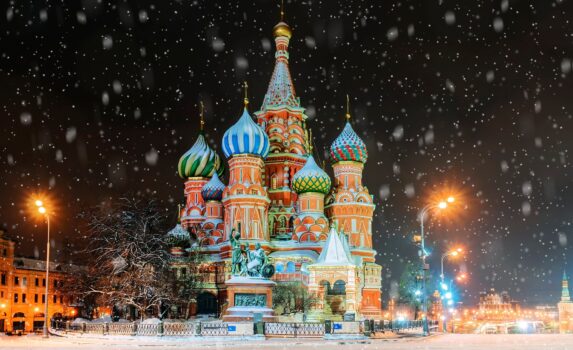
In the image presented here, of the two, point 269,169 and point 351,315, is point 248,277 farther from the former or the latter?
point 269,169

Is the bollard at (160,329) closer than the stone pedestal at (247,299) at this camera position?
Yes

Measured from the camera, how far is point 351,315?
1364 inches

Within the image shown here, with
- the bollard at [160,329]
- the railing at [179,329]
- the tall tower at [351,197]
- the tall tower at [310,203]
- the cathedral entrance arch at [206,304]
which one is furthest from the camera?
the tall tower at [351,197]

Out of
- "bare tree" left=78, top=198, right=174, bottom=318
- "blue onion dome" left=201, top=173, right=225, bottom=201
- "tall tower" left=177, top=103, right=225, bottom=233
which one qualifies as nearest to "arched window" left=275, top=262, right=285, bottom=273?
"blue onion dome" left=201, top=173, right=225, bottom=201

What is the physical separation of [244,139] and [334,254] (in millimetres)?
17409

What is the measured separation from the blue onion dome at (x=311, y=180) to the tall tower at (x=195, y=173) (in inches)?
449

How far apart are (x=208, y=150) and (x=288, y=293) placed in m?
23.8

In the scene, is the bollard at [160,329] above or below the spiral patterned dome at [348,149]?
below

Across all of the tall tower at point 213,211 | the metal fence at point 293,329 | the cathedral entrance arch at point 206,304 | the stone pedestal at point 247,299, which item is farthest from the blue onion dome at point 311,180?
the metal fence at point 293,329

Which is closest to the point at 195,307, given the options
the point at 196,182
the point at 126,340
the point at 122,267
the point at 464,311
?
the point at 196,182

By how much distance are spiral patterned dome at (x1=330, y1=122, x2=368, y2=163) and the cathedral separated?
0.33 ft

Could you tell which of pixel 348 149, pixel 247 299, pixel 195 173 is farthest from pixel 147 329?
pixel 195 173

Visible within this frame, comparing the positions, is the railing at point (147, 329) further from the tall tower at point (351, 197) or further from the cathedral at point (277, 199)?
the tall tower at point (351, 197)

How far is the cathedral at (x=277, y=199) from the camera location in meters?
64.4
